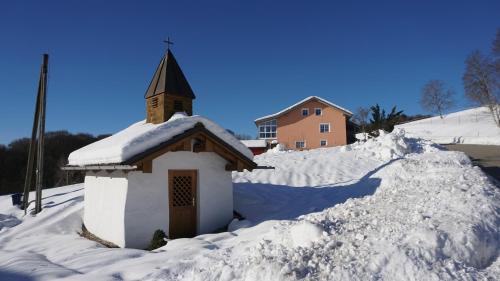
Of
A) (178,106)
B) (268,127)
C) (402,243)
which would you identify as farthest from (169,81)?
(268,127)

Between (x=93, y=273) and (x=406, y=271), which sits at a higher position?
(x=406, y=271)

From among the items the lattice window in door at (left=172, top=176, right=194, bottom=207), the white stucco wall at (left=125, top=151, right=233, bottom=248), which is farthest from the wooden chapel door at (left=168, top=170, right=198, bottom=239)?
the white stucco wall at (left=125, top=151, right=233, bottom=248)

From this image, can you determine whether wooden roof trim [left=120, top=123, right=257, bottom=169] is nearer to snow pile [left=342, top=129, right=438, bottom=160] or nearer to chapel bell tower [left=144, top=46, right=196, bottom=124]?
chapel bell tower [left=144, top=46, right=196, bottom=124]

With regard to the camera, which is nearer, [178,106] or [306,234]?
[306,234]

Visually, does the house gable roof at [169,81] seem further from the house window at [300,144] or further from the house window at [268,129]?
the house window at [268,129]

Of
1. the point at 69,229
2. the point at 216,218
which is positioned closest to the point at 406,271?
the point at 216,218

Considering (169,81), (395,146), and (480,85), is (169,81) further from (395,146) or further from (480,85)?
(480,85)

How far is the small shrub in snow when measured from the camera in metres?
8.34

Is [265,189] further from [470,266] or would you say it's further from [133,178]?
[470,266]

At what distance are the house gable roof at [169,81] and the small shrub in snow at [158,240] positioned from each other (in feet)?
16.0

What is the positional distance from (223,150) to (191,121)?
4.21ft

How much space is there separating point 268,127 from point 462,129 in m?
27.6

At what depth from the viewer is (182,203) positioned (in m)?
9.69

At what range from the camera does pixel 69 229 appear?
11.5 meters
